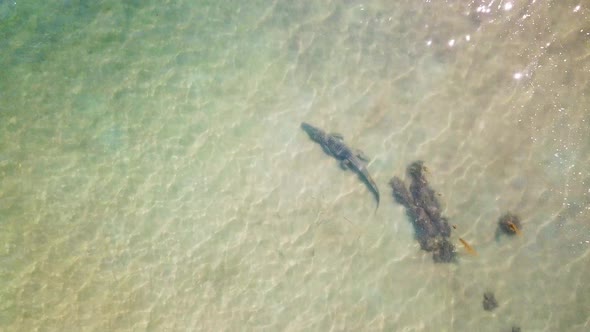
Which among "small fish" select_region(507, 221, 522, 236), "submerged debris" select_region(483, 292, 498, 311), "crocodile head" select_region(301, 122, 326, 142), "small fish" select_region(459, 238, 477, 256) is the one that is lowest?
"submerged debris" select_region(483, 292, 498, 311)

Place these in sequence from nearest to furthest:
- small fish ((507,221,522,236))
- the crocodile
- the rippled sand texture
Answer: the rippled sand texture < small fish ((507,221,522,236)) < the crocodile

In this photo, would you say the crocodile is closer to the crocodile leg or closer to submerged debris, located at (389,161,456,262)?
the crocodile leg

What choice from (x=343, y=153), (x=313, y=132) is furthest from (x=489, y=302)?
(x=313, y=132)

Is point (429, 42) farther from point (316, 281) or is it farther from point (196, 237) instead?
point (196, 237)

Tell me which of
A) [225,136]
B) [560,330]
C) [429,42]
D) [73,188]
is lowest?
[560,330]

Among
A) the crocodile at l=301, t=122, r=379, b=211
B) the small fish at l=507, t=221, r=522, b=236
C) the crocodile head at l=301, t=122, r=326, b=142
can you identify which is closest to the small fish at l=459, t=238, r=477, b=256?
the small fish at l=507, t=221, r=522, b=236

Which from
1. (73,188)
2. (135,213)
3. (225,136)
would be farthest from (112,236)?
(225,136)

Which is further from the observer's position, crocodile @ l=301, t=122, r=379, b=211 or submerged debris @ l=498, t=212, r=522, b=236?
crocodile @ l=301, t=122, r=379, b=211

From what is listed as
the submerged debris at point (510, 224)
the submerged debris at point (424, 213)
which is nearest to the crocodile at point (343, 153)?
the submerged debris at point (424, 213)
